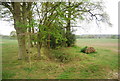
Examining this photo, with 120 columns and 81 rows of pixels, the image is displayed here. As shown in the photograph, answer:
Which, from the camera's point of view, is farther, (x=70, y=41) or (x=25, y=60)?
(x=70, y=41)

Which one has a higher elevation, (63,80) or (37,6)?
(37,6)

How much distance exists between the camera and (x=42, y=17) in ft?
19.1

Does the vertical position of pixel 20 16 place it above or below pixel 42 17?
above

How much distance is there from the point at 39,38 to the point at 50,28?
845 mm

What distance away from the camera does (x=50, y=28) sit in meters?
5.69

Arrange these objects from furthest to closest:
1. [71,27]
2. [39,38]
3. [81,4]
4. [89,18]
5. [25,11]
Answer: [71,27], [89,18], [81,4], [25,11], [39,38]

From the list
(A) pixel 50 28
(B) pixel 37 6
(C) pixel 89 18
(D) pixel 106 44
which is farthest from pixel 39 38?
(D) pixel 106 44

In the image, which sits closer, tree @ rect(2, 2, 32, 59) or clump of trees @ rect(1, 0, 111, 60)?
clump of trees @ rect(1, 0, 111, 60)

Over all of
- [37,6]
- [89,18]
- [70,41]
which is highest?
[37,6]

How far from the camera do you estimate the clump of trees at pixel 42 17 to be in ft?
17.3

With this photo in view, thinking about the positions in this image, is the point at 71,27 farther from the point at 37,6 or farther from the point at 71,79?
the point at 71,79

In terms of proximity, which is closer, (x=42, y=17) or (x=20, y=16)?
(x=42, y=17)

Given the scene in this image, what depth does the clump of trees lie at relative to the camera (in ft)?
17.3

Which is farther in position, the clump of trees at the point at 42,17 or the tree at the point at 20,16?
the tree at the point at 20,16
